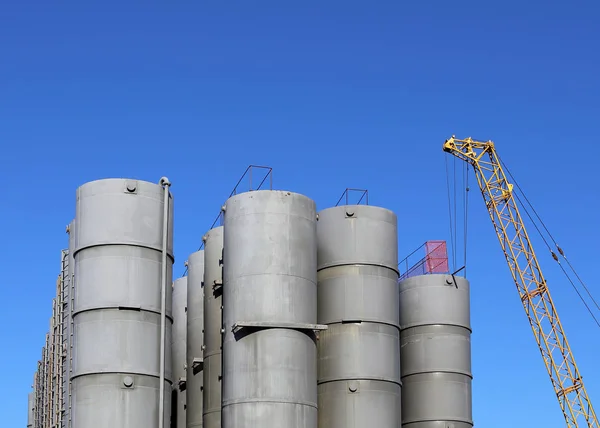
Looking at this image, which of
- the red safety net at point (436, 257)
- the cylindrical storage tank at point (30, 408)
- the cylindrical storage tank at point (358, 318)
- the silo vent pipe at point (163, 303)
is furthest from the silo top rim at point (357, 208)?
the cylindrical storage tank at point (30, 408)

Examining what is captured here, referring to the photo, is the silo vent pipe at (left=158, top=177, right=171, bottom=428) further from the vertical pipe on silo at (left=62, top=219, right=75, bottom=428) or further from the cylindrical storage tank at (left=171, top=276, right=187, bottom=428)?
the cylindrical storage tank at (left=171, top=276, right=187, bottom=428)

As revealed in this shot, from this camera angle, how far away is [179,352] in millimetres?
52750

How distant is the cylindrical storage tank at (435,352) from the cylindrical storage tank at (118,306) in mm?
15698

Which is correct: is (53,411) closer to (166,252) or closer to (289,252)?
(166,252)

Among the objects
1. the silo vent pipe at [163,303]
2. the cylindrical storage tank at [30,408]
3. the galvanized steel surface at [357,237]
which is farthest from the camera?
the cylindrical storage tank at [30,408]

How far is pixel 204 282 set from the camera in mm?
45844

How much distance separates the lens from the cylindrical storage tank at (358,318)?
1617 inches

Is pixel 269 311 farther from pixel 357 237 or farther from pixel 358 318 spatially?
pixel 357 237

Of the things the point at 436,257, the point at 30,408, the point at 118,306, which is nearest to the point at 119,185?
the point at 118,306

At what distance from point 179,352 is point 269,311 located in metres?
16.2

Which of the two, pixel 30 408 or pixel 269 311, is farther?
pixel 30 408

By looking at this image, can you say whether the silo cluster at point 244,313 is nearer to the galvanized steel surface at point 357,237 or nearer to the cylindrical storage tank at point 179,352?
the galvanized steel surface at point 357,237

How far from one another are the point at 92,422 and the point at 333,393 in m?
10.1

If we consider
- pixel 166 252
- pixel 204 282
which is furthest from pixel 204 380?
pixel 166 252
